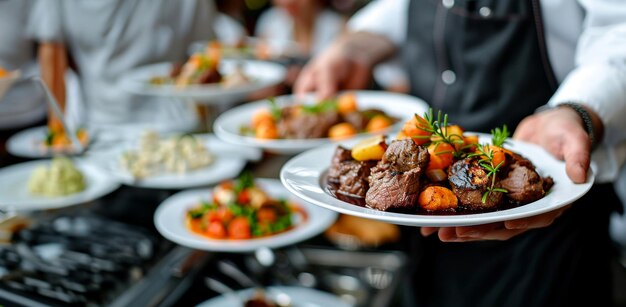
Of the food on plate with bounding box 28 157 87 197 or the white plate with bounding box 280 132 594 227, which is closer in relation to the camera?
the white plate with bounding box 280 132 594 227

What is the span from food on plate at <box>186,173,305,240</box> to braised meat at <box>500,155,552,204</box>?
2.50 feet

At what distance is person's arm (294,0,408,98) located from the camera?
7.55 feet

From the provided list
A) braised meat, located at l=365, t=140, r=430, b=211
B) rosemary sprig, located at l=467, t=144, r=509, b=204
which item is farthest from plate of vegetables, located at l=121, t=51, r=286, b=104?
rosemary sprig, located at l=467, t=144, r=509, b=204

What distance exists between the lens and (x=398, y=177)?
107cm

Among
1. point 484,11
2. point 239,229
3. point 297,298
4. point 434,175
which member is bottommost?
point 297,298

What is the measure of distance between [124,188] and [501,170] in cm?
124

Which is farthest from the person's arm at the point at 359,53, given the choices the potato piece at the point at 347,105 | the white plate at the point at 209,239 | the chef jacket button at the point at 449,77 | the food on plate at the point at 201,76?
the white plate at the point at 209,239

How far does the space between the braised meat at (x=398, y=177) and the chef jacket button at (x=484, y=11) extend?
930 millimetres

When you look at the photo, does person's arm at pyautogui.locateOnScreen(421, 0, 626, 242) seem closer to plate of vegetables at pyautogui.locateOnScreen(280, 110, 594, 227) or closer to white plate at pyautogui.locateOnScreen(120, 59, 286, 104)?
plate of vegetables at pyautogui.locateOnScreen(280, 110, 594, 227)

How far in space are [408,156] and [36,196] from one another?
1219 millimetres

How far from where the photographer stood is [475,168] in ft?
3.53

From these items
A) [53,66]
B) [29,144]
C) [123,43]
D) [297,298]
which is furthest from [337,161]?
[123,43]

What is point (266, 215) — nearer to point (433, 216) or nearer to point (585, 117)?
point (433, 216)

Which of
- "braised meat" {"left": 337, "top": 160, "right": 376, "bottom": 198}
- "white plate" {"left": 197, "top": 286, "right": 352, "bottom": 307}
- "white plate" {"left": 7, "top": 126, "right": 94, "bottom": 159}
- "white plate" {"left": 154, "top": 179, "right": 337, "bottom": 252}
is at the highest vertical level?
"braised meat" {"left": 337, "top": 160, "right": 376, "bottom": 198}
